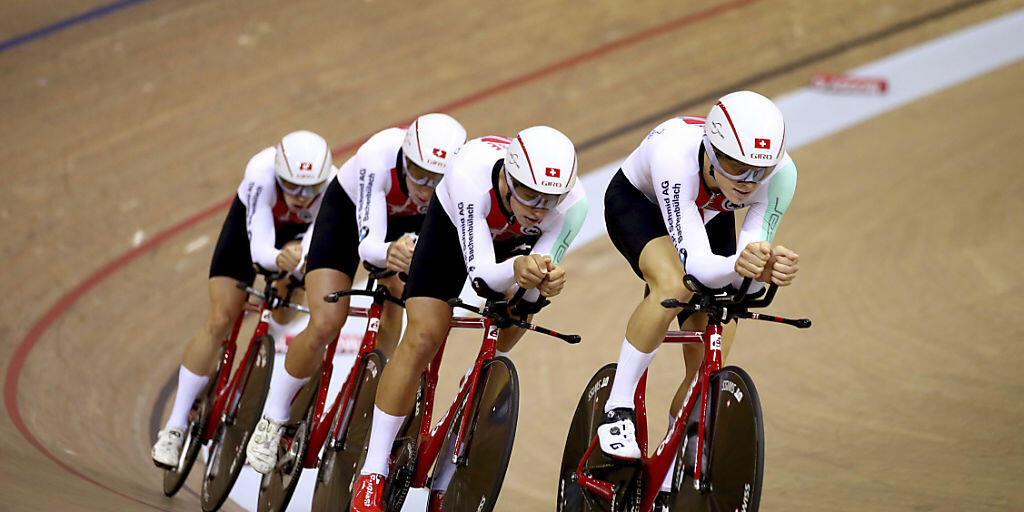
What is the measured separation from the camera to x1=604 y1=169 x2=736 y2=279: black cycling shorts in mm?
3002

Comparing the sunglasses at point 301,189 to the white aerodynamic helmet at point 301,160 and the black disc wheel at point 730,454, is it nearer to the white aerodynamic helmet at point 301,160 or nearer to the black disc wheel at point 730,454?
the white aerodynamic helmet at point 301,160

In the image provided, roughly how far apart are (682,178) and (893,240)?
355cm

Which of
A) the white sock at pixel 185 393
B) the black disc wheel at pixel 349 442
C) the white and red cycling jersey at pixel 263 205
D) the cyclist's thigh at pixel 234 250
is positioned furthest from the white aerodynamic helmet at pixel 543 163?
the white sock at pixel 185 393

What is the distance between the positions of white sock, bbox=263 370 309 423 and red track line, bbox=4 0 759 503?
0.50 meters

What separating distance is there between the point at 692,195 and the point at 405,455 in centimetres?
121

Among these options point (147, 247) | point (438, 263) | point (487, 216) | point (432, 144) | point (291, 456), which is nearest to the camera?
point (487, 216)

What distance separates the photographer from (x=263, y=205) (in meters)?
4.14

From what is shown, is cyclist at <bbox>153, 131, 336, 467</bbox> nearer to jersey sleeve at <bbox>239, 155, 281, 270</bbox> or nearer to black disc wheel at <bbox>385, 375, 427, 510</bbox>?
jersey sleeve at <bbox>239, 155, 281, 270</bbox>

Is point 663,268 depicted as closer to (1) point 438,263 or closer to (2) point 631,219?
(2) point 631,219

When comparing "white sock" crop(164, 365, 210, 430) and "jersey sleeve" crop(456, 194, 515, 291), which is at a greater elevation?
"jersey sleeve" crop(456, 194, 515, 291)

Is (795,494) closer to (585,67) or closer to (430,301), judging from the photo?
(430,301)

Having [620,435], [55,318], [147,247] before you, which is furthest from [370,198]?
[147,247]

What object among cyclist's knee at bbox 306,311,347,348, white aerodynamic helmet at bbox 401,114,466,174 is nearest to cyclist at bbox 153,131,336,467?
cyclist's knee at bbox 306,311,347,348

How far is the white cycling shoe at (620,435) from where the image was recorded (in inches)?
111
